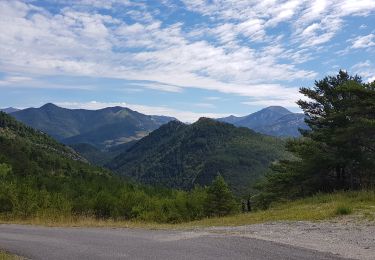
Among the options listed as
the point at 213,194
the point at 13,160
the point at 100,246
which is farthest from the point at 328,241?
the point at 13,160

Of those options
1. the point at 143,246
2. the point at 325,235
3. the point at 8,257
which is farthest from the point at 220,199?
the point at 8,257

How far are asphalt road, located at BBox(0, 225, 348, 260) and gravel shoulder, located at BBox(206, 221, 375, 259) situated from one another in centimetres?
70

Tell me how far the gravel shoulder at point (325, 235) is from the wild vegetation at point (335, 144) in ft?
46.4

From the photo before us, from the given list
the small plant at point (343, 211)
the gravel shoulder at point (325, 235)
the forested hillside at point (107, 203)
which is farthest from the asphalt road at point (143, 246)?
the forested hillside at point (107, 203)

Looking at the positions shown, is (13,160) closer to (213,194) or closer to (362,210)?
(213,194)

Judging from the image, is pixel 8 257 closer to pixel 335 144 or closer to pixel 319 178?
pixel 335 144

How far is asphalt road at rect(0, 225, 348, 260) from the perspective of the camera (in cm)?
1148

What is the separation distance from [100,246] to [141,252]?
6.53 feet

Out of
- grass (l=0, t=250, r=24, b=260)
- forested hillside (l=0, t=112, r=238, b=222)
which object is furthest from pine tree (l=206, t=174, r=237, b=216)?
grass (l=0, t=250, r=24, b=260)

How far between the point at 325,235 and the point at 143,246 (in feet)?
20.2

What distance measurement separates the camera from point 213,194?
194 feet

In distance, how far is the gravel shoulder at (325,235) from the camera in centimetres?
1155

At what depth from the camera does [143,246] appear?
13.4 metres

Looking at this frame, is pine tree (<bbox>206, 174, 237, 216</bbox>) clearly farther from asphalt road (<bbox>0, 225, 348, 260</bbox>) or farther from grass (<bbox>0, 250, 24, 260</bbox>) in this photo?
grass (<bbox>0, 250, 24, 260</bbox>)
